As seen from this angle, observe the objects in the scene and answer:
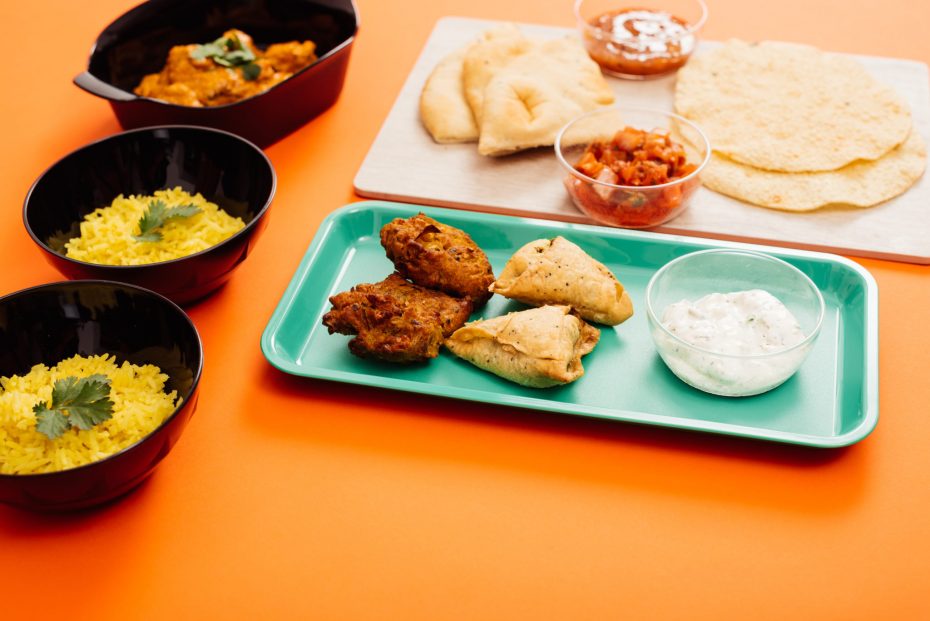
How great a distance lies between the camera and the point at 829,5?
357 centimetres

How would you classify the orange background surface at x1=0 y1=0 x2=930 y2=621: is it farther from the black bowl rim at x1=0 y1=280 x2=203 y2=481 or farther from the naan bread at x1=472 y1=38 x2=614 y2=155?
the naan bread at x1=472 y1=38 x2=614 y2=155

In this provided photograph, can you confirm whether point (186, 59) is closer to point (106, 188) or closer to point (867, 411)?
point (106, 188)

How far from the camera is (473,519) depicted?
5.94ft

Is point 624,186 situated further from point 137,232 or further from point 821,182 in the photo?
point 137,232

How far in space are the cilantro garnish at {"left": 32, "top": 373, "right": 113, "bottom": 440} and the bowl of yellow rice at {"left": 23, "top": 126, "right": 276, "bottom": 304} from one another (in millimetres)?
374

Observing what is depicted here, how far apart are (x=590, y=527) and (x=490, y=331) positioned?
1.62ft

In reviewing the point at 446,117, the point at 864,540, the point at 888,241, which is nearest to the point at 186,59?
the point at 446,117

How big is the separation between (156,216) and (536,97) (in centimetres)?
123

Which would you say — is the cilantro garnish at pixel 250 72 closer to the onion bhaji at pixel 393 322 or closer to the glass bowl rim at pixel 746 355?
the onion bhaji at pixel 393 322

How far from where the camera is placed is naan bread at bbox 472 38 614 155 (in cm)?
269

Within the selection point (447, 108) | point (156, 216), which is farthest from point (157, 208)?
point (447, 108)

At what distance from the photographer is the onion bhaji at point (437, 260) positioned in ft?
7.01

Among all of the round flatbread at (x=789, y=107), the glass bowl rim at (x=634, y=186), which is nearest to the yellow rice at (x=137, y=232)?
the glass bowl rim at (x=634, y=186)

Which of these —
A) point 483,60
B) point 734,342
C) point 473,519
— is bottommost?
point 473,519
